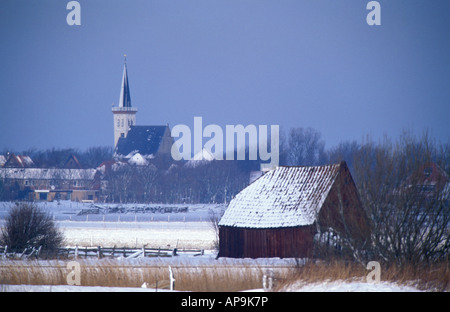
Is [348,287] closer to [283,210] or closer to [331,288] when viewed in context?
[331,288]

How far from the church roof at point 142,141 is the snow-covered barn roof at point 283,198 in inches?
5681

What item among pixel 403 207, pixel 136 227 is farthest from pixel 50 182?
pixel 403 207

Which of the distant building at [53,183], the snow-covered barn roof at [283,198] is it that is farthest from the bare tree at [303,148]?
the snow-covered barn roof at [283,198]

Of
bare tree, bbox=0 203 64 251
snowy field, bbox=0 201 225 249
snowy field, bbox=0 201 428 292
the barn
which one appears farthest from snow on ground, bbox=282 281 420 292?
snowy field, bbox=0 201 225 249

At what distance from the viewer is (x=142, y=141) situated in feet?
618

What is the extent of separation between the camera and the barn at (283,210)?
1414 inches

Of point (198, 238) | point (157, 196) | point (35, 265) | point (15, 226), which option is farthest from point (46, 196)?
point (35, 265)

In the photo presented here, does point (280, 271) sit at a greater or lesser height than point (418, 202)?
lesser

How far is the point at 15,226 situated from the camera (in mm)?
39781

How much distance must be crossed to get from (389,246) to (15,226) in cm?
2029

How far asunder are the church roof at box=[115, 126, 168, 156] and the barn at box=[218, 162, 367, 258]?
144635 millimetres

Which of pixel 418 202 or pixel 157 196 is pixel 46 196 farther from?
pixel 418 202

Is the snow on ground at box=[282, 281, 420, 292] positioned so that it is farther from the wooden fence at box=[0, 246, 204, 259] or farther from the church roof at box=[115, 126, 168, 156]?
the church roof at box=[115, 126, 168, 156]
